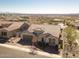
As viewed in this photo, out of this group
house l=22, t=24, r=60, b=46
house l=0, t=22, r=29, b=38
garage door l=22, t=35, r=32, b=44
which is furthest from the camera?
house l=0, t=22, r=29, b=38

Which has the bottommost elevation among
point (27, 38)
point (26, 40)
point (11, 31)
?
point (26, 40)

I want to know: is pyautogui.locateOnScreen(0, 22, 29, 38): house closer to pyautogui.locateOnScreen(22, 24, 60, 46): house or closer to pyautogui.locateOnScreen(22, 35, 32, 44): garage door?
pyautogui.locateOnScreen(22, 35, 32, 44): garage door

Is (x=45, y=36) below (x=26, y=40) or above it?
above

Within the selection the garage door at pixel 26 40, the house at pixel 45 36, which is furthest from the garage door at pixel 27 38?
the house at pixel 45 36

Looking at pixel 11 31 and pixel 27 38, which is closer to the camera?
pixel 27 38

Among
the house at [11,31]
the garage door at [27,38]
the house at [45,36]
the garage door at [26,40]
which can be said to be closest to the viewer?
the house at [45,36]

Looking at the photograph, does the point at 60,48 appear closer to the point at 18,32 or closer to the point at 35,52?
the point at 35,52

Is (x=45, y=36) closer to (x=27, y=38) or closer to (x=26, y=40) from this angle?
(x=26, y=40)

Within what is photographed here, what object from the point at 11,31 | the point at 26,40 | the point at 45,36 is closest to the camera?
the point at 45,36

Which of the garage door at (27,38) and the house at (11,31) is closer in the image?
the garage door at (27,38)

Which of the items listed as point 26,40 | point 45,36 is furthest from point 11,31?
point 45,36

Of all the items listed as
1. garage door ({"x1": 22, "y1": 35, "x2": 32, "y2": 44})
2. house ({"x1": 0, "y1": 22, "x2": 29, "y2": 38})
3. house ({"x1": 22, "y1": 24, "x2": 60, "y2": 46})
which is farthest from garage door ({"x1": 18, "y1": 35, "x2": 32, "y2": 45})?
house ({"x1": 0, "y1": 22, "x2": 29, "y2": 38})

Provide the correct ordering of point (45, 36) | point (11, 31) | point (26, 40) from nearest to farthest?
point (45, 36), point (26, 40), point (11, 31)

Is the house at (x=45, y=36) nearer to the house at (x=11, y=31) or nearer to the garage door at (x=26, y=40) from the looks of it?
the garage door at (x=26, y=40)
